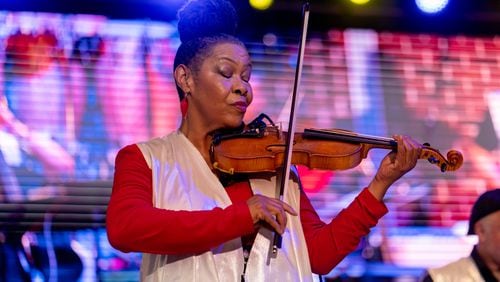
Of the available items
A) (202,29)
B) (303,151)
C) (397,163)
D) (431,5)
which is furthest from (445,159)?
(431,5)

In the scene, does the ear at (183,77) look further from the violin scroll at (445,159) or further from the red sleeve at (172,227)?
the violin scroll at (445,159)

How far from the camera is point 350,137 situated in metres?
2.49

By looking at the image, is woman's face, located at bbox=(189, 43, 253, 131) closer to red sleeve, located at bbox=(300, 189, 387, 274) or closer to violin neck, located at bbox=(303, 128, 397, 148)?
violin neck, located at bbox=(303, 128, 397, 148)

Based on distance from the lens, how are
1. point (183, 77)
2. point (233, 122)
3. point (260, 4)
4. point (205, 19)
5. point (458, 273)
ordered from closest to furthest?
1. point (233, 122)
2. point (183, 77)
3. point (205, 19)
4. point (458, 273)
5. point (260, 4)

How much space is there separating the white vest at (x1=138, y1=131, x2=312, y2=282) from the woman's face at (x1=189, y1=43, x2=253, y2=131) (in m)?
0.13

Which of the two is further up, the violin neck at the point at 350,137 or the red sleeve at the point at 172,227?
the violin neck at the point at 350,137

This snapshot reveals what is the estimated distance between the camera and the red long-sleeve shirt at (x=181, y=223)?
7.28ft

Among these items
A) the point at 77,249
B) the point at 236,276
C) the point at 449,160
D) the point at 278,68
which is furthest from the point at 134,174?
the point at 278,68

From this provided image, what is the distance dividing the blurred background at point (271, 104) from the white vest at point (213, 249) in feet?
6.18

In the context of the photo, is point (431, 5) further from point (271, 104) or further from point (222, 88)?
point (222, 88)

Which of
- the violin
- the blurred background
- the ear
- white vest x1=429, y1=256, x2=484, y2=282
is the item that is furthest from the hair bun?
the blurred background

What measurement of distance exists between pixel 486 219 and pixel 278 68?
174 centimetres

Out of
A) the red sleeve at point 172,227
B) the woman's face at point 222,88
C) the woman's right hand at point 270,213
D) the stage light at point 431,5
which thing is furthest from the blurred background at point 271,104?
the woman's right hand at point 270,213

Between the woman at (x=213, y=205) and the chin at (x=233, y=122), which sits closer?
the woman at (x=213, y=205)
